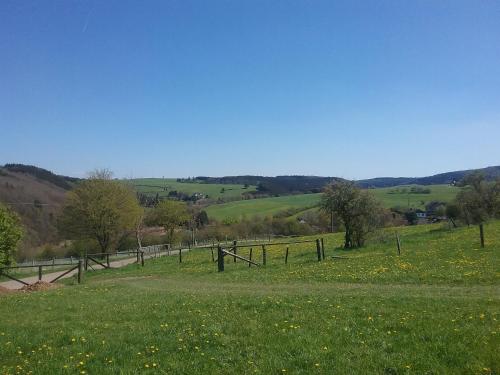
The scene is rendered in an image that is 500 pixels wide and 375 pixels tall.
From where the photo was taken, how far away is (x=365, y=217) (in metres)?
38.9

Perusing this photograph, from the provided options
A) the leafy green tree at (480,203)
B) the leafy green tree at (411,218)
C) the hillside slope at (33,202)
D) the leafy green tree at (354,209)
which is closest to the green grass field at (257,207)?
the leafy green tree at (411,218)

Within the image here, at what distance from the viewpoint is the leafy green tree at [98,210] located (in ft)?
191

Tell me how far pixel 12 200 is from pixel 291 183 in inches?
4493

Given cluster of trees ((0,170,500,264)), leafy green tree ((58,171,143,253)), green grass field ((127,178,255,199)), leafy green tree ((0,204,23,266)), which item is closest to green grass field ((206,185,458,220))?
cluster of trees ((0,170,500,264))

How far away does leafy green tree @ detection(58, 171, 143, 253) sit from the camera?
58312mm

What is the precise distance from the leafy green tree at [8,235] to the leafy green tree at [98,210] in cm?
1678

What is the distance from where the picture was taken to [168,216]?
263ft

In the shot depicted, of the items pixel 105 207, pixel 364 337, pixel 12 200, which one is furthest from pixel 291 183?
pixel 364 337

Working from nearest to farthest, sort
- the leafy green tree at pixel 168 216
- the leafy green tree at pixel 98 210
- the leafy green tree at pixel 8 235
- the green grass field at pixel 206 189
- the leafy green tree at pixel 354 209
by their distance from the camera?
the leafy green tree at pixel 8 235, the leafy green tree at pixel 354 209, the leafy green tree at pixel 98 210, the leafy green tree at pixel 168 216, the green grass field at pixel 206 189

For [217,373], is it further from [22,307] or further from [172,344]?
[22,307]

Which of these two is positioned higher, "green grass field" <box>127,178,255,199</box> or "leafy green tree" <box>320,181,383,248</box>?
"green grass field" <box>127,178,255,199</box>

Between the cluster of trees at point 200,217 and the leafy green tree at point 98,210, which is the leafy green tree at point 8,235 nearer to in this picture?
the cluster of trees at point 200,217

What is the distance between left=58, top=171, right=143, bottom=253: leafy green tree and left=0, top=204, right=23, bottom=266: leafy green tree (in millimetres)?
16780

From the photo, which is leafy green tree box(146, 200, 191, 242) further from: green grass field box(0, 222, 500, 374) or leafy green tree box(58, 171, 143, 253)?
green grass field box(0, 222, 500, 374)
